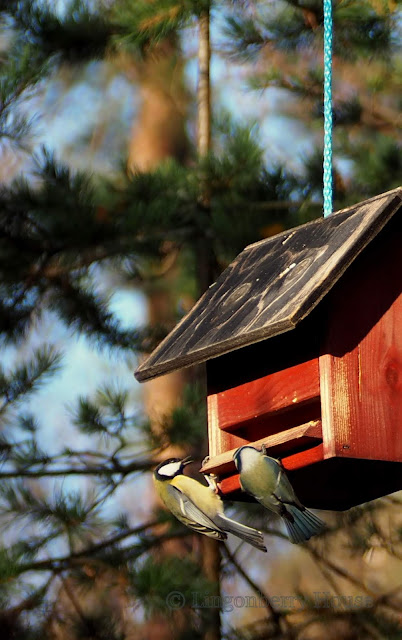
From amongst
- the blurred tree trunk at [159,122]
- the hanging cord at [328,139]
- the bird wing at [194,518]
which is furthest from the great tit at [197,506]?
the blurred tree trunk at [159,122]

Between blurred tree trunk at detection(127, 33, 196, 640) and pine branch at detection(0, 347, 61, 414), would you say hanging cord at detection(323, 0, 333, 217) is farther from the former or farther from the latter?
blurred tree trunk at detection(127, 33, 196, 640)

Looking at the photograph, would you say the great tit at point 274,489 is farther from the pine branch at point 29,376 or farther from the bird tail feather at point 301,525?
the pine branch at point 29,376

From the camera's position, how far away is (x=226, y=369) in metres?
2.81

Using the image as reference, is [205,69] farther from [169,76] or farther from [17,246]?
[169,76]

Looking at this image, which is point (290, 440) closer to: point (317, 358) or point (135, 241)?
point (317, 358)

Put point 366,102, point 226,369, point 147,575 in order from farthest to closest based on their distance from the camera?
point 366,102 < point 147,575 < point 226,369

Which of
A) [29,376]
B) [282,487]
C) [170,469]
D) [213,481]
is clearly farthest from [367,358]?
[29,376]

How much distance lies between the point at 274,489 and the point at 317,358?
33 centimetres

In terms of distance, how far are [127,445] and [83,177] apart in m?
1.16

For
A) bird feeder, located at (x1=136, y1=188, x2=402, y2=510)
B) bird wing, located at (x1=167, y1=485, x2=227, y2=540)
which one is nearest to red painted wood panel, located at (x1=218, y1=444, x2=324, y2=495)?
bird feeder, located at (x1=136, y1=188, x2=402, y2=510)

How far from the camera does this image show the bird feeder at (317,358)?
245 cm

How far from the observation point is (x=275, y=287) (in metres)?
2.63

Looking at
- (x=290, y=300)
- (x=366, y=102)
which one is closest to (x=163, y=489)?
(x=290, y=300)

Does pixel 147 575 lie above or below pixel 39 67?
below
